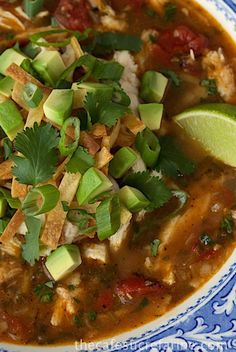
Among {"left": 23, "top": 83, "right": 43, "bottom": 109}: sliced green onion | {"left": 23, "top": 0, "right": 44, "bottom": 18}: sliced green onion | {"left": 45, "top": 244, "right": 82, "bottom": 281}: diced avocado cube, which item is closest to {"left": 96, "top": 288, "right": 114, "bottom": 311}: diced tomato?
{"left": 45, "top": 244, "right": 82, "bottom": 281}: diced avocado cube

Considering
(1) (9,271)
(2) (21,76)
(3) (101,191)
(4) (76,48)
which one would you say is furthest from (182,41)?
(1) (9,271)

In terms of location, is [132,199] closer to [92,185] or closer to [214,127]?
[92,185]

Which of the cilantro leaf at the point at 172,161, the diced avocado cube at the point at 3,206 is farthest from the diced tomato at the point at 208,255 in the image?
the diced avocado cube at the point at 3,206

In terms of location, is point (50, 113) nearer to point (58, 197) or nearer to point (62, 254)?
point (58, 197)

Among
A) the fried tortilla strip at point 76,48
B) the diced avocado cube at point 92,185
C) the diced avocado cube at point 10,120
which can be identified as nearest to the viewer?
the diced avocado cube at point 92,185

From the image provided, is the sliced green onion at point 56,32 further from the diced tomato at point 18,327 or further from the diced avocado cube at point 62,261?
the diced tomato at point 18,327

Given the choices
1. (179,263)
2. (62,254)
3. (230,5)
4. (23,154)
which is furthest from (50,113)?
(230,5)
